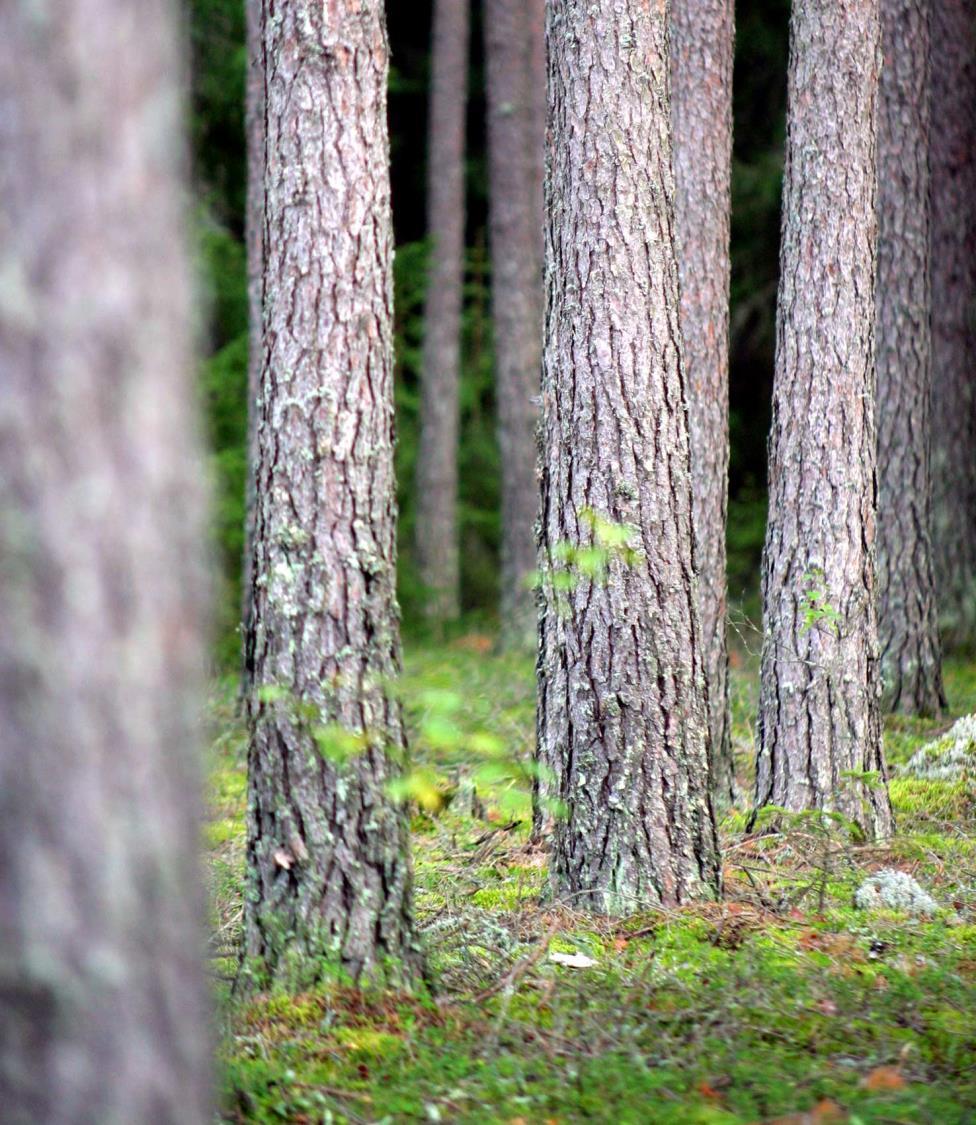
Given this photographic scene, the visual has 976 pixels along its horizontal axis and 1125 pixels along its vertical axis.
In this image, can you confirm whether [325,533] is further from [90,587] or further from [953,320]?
[953,320]

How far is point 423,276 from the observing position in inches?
625

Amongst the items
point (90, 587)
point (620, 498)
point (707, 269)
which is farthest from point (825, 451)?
point (90, 587)

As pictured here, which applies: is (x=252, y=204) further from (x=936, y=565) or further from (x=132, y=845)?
(x=132, y=845)

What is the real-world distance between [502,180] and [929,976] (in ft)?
41.3

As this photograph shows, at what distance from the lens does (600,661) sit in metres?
4.91

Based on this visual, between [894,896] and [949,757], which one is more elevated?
[894,896]

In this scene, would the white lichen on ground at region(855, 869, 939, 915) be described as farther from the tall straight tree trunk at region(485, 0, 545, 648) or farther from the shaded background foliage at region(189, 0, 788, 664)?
the tall straight tree trunk at region(485, 0, 545, 648)

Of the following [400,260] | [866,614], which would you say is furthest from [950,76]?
[866,614]

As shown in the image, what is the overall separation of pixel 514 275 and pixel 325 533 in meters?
11.7

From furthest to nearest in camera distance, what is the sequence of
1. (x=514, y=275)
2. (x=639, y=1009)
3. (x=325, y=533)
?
(x=514, y=275) < (x=639, y=1009) < (x=325, y=533)

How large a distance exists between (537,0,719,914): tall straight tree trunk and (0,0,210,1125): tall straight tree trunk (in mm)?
2815

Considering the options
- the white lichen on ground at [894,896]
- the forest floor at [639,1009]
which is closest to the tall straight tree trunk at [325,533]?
the forest floor at [639,1009]

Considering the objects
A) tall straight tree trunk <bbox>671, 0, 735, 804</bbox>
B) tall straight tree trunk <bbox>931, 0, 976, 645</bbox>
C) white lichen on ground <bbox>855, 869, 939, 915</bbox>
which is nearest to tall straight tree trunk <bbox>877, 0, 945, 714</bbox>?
tall straight tree trunk <bbox>931, 0, 976, 645</bbox>

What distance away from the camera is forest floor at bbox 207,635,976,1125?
10.7ft
